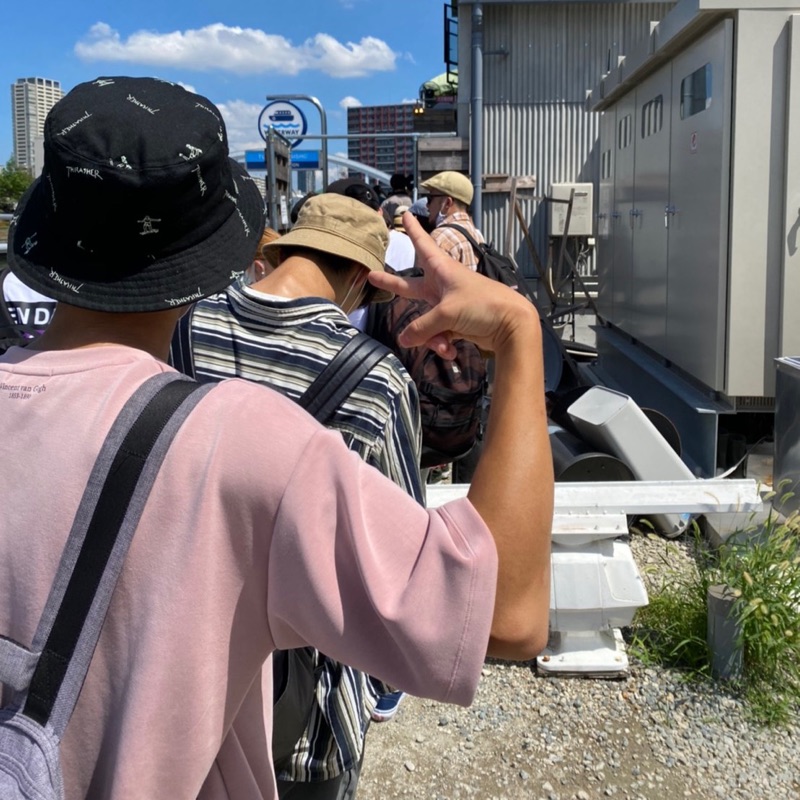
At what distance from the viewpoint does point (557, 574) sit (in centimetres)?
362

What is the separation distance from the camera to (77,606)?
3.20ft

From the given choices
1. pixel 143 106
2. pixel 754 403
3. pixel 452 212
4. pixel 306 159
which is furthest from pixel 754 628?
pixel 306 159

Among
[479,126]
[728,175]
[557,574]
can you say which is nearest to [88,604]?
[557,574]

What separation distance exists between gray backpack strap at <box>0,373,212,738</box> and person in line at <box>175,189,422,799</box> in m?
0.79

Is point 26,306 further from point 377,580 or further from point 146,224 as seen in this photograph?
point 377,580

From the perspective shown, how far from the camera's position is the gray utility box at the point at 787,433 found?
4520 mm

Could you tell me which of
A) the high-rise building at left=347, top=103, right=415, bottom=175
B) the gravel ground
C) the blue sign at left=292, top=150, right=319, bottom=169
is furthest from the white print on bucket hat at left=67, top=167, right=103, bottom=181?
the high-rise building at left=347, top=103, right=415, bottom=175

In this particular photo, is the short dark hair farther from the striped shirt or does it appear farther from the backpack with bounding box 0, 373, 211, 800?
the backpack with bounding box 0, 373, 211, 800

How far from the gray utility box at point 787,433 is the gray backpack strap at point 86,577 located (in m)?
4.03

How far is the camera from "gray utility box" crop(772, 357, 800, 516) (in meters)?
4.52

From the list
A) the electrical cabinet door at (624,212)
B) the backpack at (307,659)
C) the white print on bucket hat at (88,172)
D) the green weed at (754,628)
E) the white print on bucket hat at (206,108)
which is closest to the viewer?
the white print on bucket hat at (88,172)

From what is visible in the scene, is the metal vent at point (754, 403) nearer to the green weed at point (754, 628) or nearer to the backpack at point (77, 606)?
the green weed at point (754, 628)

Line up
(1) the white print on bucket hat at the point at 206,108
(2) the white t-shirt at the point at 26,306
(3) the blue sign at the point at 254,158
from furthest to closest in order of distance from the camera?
(3) the blue sign at the point at 254,158 → (2) the white t-shirt at the point at 26,306 → (1) the white print on bucket hat at the point at 206,108

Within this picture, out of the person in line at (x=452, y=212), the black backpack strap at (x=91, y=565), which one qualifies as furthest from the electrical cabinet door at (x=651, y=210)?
the black backpack strap at (x=91, y=565)
